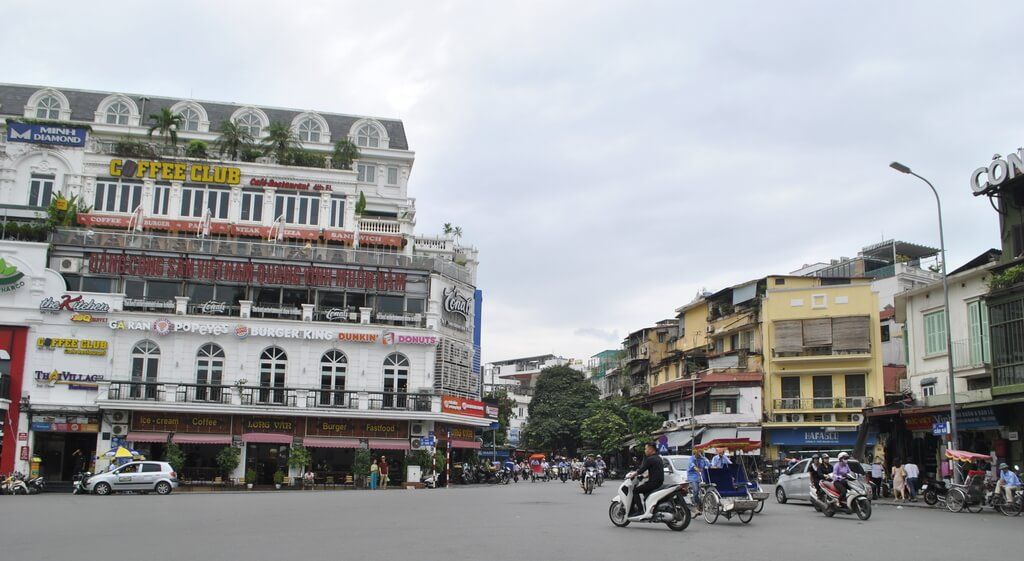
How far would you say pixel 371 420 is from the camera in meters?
43.6

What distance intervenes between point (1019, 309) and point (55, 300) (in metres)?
40.5

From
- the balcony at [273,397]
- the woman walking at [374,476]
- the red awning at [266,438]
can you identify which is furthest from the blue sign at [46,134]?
the woman walking at [374,476]

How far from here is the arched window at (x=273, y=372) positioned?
43250 mm

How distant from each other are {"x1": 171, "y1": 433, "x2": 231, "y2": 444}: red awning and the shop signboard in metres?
0.22

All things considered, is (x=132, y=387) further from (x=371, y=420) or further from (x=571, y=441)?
(x=571, y=441)

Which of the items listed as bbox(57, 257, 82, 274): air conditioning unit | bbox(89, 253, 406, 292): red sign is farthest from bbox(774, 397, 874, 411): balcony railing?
bbox(57, 257, 82, 274): air conditioning unit

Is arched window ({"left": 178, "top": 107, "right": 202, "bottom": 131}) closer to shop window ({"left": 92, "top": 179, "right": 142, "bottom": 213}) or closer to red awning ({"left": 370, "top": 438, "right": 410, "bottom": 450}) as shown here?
shop window ({"left": 92, "top": 179, "right": 142, "bottom": 213})

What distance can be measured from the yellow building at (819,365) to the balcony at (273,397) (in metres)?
22.3

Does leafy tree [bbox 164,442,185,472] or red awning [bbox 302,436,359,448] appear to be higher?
red awning [bbox 302,436,359,448]

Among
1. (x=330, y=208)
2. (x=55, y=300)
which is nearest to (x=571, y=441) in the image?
(x=330, y=208)

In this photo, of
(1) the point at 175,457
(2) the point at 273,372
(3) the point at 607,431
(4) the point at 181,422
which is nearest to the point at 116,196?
(2) the point at 273,372

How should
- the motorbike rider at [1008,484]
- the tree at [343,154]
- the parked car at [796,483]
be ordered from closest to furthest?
1. the motorbike rider at [1008,484]
2. the parked car at [796,483]
3. the tree at [343,154]

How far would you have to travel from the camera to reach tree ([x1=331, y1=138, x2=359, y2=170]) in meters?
56.5

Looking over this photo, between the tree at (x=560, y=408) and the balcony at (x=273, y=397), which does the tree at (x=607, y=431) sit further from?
the balcony at (x=273, y=397)
